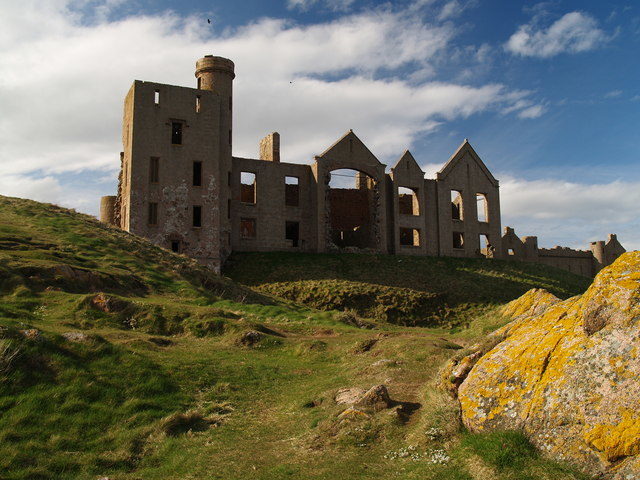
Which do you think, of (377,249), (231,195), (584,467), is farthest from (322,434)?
(377,249)

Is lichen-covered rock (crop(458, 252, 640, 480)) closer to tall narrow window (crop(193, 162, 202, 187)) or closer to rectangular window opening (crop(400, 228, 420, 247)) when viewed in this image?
tall narrow window (crop(193, 162, 202, 187))

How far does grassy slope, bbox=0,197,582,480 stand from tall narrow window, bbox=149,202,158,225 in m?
16.0

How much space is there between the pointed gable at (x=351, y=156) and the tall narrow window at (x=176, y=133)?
11.0 m

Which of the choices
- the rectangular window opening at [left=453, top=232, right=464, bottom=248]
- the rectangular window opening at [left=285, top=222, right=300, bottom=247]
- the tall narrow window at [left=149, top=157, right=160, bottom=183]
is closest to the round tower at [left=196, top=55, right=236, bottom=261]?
the tall narrow window at [left=149, top=157, right=160, bottom=183]

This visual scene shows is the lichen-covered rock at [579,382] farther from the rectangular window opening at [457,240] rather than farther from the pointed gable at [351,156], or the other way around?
the rectangular window opening at [457,240]

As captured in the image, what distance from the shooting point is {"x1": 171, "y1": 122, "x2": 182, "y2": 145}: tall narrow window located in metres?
37.7

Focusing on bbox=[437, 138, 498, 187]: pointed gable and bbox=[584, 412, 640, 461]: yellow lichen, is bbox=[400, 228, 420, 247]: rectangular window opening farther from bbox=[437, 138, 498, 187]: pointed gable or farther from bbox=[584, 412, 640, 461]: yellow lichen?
bbox=[584, 412, 640, 461]: yellow lichen

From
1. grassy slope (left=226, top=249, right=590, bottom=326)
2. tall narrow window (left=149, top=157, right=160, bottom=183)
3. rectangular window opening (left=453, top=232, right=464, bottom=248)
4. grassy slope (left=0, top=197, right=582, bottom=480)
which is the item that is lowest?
grassy slope (left=0, top=197, right=582, bottom=480)

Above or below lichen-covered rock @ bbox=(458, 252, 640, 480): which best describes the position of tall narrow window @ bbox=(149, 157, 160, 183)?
above

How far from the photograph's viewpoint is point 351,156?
44.3 meters

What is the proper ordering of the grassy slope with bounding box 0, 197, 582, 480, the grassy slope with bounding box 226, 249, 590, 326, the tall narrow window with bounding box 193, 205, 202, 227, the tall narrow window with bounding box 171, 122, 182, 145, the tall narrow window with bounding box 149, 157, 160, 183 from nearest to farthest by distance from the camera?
the grassy slope with bounding box 0, 197, 582, 480 < the grassy slope with bounding box 226, 249, 590, 326 < the tall narrow window with bounding box 149, 157, 160, 183 < the tall narrow window with bounding box 193, 205, 202, 227 < the tall narrow window with bounding box 171, 122, 182, 145

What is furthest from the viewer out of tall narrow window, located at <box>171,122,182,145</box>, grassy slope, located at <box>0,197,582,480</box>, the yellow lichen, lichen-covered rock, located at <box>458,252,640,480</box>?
tall narrow window, located at <box>171,122,182,145</box>

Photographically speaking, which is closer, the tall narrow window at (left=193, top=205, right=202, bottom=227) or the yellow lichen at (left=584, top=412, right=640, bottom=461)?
the yellow lichen at (left=584, top=412, right=640, bottom=461)

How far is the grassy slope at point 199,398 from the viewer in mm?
7949
